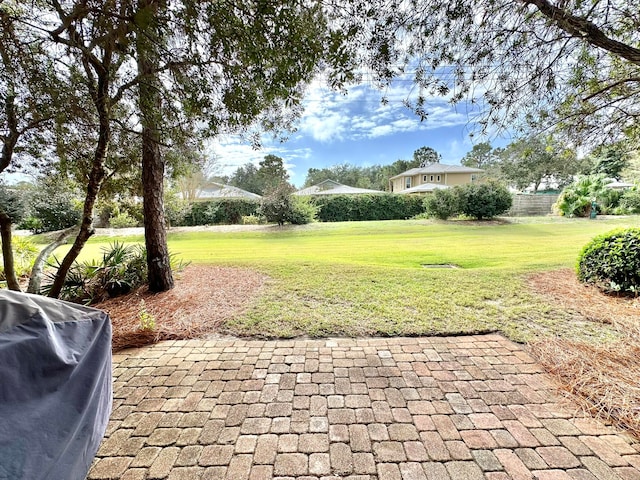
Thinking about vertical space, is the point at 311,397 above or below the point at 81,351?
below

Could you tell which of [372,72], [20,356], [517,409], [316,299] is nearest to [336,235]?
[316,299]

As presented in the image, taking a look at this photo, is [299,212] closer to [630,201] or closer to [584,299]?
→ [584,299]

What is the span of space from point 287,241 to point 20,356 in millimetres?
9499

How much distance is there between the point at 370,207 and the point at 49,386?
1644cm

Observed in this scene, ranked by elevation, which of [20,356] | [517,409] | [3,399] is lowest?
[517,409]

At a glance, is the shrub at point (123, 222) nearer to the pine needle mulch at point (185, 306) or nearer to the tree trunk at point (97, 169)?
the pine needle mulch at point (185, 306)

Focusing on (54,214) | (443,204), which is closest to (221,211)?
(54,214)

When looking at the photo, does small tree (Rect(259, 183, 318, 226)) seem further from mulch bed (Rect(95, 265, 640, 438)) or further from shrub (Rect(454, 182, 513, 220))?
mulch bed (Rect(95, 265, 640, 438))

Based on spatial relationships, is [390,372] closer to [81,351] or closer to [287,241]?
[81,351]

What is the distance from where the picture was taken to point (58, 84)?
2871mm

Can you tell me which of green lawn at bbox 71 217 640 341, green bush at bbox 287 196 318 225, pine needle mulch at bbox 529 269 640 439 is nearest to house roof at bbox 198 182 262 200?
green bush at bbox 287 196 318 225

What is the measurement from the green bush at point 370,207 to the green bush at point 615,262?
12.4 meters

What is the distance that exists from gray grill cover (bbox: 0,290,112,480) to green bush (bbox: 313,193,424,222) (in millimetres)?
15599

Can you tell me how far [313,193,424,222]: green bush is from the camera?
55.6 feet
